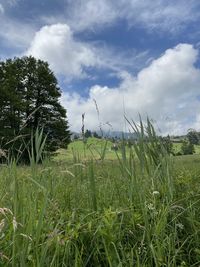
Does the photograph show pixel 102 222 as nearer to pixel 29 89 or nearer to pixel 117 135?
pixel 117 135

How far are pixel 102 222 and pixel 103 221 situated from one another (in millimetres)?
32

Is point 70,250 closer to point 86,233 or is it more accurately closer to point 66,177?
point 86,233

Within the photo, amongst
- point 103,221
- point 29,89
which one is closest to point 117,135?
point 103,221

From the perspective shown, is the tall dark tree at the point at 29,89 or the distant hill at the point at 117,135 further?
the tall dark tree at the point at 29,89

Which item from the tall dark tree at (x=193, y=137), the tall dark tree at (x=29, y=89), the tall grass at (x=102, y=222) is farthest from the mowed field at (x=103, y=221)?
the tall dark tree at (x=29, y=89)

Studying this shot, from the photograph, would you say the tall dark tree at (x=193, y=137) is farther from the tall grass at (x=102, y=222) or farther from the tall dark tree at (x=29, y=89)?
the tall dark tree at (x=29, y=89)

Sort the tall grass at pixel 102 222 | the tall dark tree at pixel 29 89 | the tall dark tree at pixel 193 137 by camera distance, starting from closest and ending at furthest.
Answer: the tall grass at pixel 102 222, the tall dark tree at pixel 193 137, the tall dark tree at pixel 29 89

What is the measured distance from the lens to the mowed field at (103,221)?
96.1 inches

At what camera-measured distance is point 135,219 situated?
10.4 feet

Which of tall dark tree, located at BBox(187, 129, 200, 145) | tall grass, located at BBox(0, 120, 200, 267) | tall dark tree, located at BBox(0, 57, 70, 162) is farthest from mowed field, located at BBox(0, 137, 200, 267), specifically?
tall dark tree, located at BBox(0, 57, 70, 162)

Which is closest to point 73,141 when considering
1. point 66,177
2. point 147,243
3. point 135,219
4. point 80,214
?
point 66,177

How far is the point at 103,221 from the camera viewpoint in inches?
120

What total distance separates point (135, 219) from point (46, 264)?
102 centimetres

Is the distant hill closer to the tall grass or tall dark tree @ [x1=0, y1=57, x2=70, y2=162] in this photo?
the tall grass
